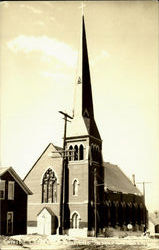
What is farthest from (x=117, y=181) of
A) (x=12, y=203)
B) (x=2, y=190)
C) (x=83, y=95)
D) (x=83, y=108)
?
(x=2, y=190)

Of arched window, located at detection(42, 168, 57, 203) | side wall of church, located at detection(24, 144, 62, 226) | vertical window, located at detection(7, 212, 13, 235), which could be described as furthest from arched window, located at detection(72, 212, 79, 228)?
vertical window, located at detection(7, 212, 13, 235)

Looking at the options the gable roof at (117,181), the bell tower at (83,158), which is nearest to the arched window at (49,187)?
the bell tower at (83,158)

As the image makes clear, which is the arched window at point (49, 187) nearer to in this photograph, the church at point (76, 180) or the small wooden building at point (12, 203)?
the church at point (76, 180)

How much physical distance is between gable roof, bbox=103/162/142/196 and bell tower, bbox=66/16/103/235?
13.3ft

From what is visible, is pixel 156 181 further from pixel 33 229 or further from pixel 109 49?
pixel 33 229

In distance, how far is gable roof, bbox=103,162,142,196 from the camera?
3269 cm

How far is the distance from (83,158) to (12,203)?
939 cm

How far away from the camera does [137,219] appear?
36.8 metres

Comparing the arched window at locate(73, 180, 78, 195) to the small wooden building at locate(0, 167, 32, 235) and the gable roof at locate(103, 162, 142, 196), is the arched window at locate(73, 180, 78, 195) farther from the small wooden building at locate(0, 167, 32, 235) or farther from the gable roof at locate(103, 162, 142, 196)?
the small wooden building at locate(0, 167, 32, 235)

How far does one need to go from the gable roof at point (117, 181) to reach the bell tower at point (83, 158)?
4.06m

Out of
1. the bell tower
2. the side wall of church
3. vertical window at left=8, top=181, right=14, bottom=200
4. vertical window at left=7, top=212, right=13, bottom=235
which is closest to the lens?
vertical window at left=7, top=212, right=13, bottom=235

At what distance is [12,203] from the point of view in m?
18.9

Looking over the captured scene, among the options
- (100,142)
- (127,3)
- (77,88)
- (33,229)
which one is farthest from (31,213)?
(127,3)

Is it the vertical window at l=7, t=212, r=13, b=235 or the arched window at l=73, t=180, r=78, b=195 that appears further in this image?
the arched window at l=73, t=180, r=78, b=195
